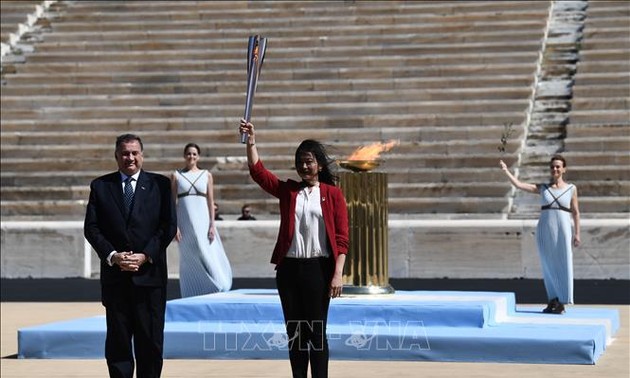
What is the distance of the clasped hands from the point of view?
26.5 feet

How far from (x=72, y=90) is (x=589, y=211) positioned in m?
10.3

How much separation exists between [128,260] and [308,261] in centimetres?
103

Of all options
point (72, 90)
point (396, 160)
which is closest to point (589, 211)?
point (396, 160)

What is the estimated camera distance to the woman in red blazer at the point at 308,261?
27.5ft

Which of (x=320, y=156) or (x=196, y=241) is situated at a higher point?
(x=320, y=156)

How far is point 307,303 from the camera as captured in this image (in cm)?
840

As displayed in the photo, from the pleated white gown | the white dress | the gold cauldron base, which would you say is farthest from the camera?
the white dress

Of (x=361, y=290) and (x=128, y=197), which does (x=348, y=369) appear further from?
(x=128, y=197)

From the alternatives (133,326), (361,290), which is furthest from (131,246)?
(361,290)

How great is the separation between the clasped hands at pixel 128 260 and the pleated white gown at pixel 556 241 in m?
6.72

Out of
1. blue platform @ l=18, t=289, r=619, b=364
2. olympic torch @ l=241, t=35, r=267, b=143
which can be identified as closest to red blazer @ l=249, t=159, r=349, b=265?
olympic torch @ l=241, t=35, r=267, b=143

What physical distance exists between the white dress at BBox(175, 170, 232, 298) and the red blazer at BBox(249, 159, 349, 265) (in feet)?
20.3

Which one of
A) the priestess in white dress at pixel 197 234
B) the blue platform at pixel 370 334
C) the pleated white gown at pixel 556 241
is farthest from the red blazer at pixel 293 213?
the priestess in white dress at pixel 197 234

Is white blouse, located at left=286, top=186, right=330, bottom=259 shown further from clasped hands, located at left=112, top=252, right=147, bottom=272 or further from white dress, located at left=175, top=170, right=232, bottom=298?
white dress, located at left=175, top=170, right=232, bottom=298
